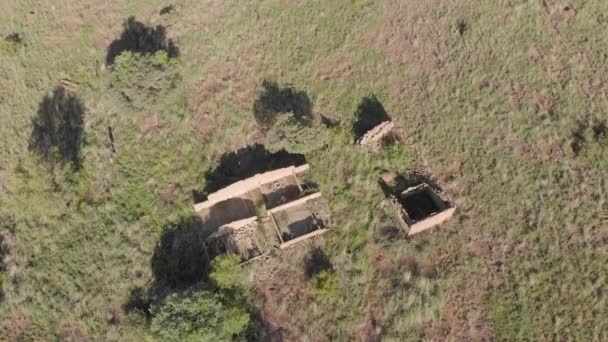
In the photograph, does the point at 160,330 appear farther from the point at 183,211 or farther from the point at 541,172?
the point at 541,172

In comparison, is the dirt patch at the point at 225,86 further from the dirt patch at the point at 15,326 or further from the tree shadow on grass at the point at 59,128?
the dirt patch at the point at 15,326

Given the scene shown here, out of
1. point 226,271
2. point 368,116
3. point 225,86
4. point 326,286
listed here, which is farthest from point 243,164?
point 326,286

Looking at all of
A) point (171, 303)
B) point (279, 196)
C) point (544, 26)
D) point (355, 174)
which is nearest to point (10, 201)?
point (171, 303)

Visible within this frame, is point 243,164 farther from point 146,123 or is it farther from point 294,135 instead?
point 146,123

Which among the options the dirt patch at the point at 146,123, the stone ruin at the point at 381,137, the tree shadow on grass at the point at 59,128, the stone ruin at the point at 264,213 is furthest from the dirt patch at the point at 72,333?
the stone ruin at the point at 381,137

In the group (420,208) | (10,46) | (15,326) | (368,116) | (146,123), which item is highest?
(10,46)

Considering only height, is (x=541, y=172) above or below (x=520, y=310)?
above

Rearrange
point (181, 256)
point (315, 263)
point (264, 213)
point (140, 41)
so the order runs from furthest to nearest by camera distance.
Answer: point (140, 41)
point (181, 256)
point (264, 213)
point (315, 263)
